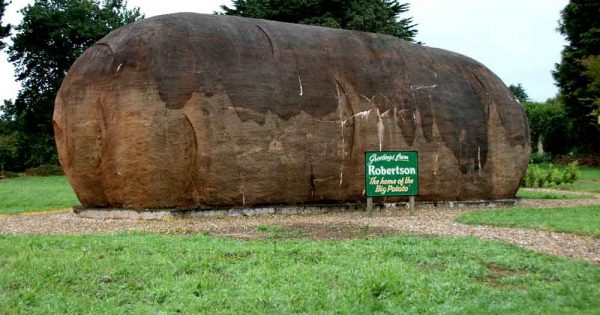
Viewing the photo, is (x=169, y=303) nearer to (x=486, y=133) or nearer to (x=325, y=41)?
(x=325, y=41)

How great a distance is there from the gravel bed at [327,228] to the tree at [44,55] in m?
29.2

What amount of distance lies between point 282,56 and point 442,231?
5316mm

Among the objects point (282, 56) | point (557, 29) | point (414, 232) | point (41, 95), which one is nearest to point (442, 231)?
point (414, 232)

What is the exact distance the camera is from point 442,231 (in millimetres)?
10023

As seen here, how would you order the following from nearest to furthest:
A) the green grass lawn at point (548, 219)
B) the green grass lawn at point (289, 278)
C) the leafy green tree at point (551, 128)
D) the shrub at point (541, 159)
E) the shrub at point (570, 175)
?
the green grass lawn at point (289, 278)
the green grass lawn at point (548, 219)
the shrub at point (570, 175)
the shrub at point (541, 159)
the leafy green tree at point (551, 128)

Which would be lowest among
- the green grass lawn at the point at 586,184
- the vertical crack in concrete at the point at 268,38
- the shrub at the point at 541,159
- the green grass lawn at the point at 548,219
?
the green grass lawn at the point at 586,184

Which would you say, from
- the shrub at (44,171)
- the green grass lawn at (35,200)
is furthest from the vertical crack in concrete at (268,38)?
the shrub at (44,171)

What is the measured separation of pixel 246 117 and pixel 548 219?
589cm

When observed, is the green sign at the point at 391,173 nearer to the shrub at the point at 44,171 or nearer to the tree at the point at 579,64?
the tree at the point at 579,64

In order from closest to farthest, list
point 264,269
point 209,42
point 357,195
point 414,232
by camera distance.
Answer: point 264,269
point 414,232
point 209,42
point 357,195

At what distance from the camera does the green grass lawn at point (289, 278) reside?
17.4 feet

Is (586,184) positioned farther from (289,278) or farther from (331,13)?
(289,278)

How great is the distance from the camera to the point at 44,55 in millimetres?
40562

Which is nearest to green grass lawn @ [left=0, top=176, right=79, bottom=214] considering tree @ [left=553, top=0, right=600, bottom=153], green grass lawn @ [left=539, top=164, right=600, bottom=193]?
green grass lawn @ [left=539, top=164, right=600, bottom=193]
